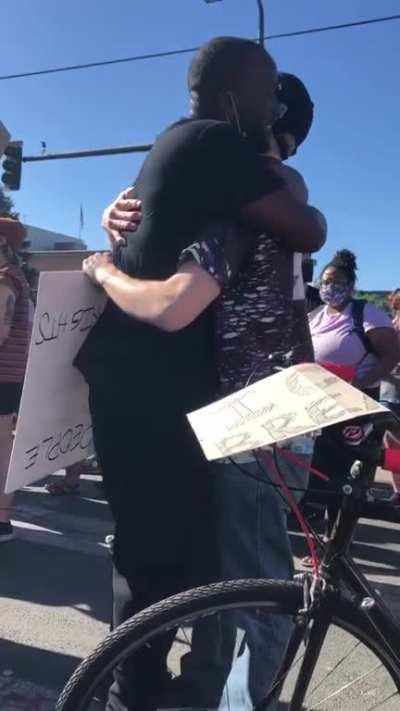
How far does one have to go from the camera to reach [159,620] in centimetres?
148

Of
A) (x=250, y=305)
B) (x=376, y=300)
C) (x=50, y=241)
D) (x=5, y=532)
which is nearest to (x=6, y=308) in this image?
(x=5, y=532)

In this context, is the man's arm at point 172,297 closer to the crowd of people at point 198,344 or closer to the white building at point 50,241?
the crowd of people at point 198,344

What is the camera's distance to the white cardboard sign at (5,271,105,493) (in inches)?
70.2

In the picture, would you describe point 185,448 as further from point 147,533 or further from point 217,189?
point 217,189

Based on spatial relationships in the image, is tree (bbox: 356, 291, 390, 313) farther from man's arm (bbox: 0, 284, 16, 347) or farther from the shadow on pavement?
the shadow on pavement

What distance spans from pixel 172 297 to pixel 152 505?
49cm

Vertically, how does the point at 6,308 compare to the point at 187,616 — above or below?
above

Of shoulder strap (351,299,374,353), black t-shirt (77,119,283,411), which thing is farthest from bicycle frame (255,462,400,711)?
shoulder strap (351,299,374,353)

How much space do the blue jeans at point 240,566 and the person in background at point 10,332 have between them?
2431 mm

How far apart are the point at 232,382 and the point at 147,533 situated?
0.40 meters

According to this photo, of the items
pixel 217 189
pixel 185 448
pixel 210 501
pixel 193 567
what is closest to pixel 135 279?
pixel 217 189

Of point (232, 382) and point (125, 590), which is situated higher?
point (232, 382)

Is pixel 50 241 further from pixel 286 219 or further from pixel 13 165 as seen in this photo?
pixel 286 219

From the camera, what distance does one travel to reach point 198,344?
1.74 m
